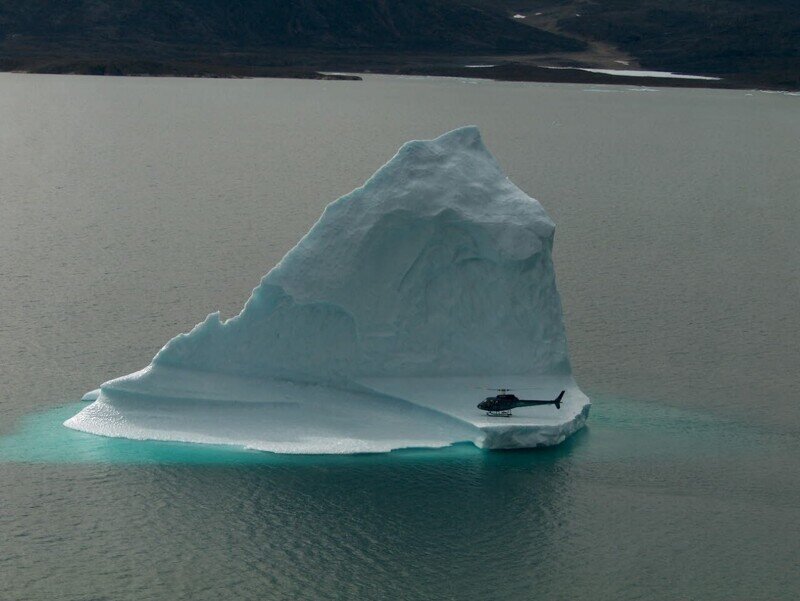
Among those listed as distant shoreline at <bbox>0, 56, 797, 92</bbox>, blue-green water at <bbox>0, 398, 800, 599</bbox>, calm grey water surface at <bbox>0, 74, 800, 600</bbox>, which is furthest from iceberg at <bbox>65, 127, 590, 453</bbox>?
distant shoreline at <bbox>0, 56, 797, 92</bbox>

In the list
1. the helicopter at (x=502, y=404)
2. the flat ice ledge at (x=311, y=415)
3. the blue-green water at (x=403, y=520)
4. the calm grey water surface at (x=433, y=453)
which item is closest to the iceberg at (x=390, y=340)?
the flat ice ledge at (x=311, y=415)

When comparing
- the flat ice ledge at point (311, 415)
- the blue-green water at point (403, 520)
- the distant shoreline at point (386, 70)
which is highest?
the distant shoreline at point (386, 70)

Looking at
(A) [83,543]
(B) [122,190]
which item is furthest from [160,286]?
(B) [122,190]

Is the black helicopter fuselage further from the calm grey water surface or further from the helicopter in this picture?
the calm grey water surface

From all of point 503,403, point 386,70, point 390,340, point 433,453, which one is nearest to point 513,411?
point 503,403

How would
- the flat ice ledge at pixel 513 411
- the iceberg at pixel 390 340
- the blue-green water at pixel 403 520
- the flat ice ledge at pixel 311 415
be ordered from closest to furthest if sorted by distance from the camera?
the blue-green water at pixel 403 520 < the flat ice ledge at pixel 311 415 < the flat ice ledge at pixel 513 411 < the iceberg at pixel 390 340

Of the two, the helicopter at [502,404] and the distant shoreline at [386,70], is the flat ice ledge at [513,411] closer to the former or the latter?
the helicopter at [502,404]

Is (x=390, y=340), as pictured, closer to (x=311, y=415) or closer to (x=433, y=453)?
(x=311, y=415)
